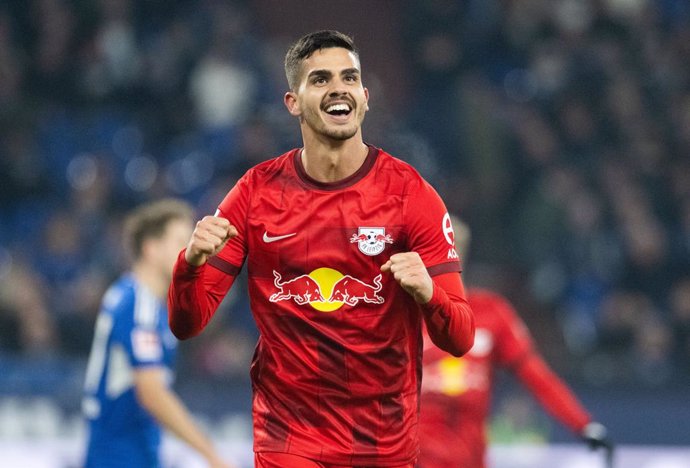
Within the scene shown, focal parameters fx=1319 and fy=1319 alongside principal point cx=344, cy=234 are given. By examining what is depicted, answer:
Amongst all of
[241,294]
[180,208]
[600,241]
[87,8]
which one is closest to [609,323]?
[600,241]

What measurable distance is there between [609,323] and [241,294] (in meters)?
2.96

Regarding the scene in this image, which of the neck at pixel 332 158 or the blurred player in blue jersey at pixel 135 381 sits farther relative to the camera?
the blurred player in blue jersey at pixel 135 381

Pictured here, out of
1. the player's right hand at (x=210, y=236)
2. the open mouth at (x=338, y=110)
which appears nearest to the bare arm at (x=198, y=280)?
the player's right hand at (x=210, y=236)

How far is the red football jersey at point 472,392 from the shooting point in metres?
6.43

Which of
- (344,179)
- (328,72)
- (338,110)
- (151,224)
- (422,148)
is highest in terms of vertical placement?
(422,148)

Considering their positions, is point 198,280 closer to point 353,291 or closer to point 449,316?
point 353,291

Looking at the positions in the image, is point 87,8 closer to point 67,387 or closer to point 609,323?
point 67,387

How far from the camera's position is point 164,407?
5746mm

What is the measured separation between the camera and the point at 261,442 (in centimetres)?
421

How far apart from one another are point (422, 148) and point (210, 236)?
310 inches

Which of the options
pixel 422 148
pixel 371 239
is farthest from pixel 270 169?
pixel 422 148

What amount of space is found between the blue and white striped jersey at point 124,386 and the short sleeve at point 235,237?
1.81m

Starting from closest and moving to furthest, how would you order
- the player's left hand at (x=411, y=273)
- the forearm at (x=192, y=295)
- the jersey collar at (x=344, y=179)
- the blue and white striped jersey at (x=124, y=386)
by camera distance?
the player's left hand at (x=411, y=273) < the forearm at (x=192, y=295) < the jersey collar at (x=344, y=179) < the blue and white striped jersey at (x=124, y=386)

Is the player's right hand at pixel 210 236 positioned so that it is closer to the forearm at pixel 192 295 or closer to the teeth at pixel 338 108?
the forearm at pixel 192 295
